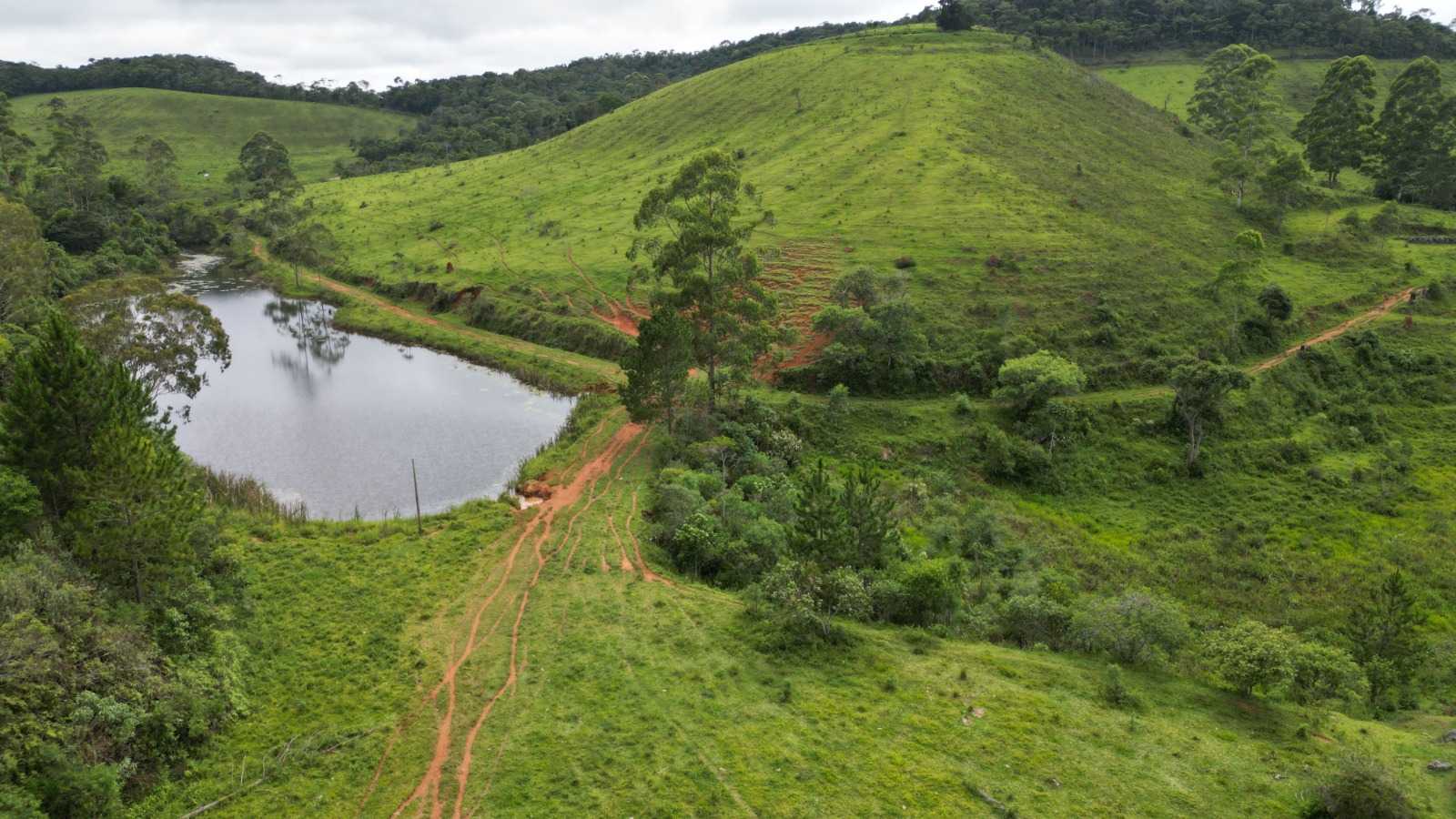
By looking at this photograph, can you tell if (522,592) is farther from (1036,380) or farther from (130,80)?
(130,80)

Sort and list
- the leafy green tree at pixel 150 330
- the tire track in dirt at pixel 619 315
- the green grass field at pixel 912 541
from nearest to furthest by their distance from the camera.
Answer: the green grass field at pixel 912 541
the leafy green tree at pixel 150 330
the tire track in dirt at pixel 619 315

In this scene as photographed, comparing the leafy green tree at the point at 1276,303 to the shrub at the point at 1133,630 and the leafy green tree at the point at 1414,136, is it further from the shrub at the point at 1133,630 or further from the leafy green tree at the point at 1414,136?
the leafy green tree at the point at 1414,136

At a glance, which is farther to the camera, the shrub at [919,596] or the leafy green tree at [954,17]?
the leafy green tree at [954,17]

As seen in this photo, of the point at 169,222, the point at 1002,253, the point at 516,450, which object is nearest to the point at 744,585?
the point at 516,450

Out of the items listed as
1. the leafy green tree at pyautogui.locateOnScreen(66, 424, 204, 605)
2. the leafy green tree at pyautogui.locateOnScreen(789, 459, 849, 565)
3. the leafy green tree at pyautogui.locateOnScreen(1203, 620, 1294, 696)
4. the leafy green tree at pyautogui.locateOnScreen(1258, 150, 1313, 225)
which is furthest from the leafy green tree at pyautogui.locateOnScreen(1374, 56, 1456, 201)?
the leafy green tree at pyautogui.locateOnScreen(66, 424, 204, 605)

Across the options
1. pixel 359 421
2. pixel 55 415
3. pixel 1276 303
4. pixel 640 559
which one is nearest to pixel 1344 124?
pixel 1276 303

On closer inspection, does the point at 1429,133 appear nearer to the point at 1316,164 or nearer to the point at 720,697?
the point at 1316,164

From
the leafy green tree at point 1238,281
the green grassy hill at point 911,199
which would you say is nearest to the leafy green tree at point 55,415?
the green grassy hill at point 911,199

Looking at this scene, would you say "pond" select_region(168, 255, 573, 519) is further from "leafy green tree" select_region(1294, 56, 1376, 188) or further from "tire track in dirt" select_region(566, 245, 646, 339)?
"leafy green tree" select_region(1294, 56, 1376, 188)
